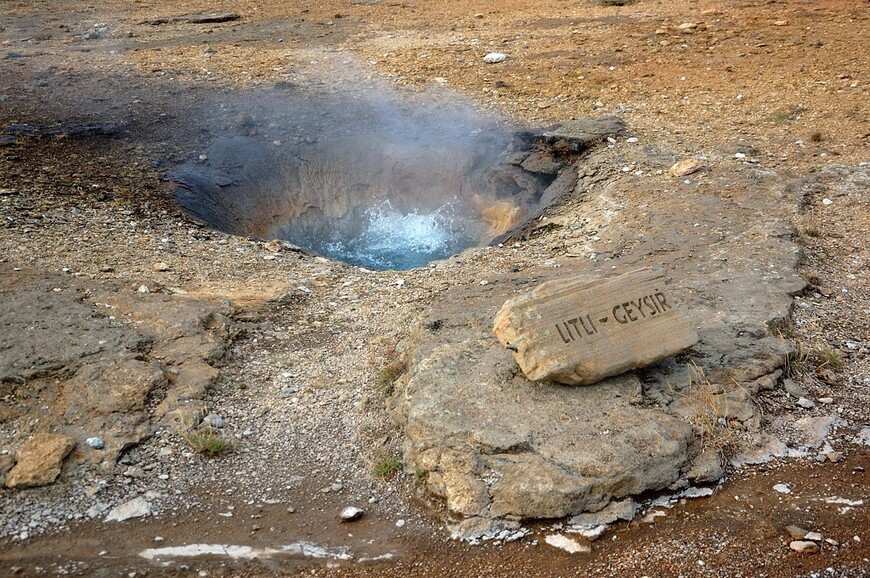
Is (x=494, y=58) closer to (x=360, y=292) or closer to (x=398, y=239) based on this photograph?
(x=398, y=239)

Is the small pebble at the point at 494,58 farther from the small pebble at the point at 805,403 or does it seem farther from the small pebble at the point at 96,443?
the small pebble at the point at 96,443

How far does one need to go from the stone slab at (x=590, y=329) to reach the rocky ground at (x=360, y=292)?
550 mm

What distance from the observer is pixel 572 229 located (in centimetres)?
599

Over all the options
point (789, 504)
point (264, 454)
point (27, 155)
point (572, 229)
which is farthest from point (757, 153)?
point (27, 155)

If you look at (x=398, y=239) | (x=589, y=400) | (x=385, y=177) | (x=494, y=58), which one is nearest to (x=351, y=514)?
(x=589, y=400)

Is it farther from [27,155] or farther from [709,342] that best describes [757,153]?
[27,155]

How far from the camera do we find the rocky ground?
134 inches

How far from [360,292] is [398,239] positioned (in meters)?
2.62

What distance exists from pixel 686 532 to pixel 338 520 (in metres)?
1.57

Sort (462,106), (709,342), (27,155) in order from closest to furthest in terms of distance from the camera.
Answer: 1. (709,342)
2. (27,155)
3. (462,106)

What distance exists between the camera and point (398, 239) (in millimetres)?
7910

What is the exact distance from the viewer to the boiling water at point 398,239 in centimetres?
762

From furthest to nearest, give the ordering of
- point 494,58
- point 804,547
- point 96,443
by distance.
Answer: point 494,58, point 96,443, point 804,547

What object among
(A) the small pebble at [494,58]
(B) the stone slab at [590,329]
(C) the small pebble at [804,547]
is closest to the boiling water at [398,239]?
(A) the small pebble at [494,58]
